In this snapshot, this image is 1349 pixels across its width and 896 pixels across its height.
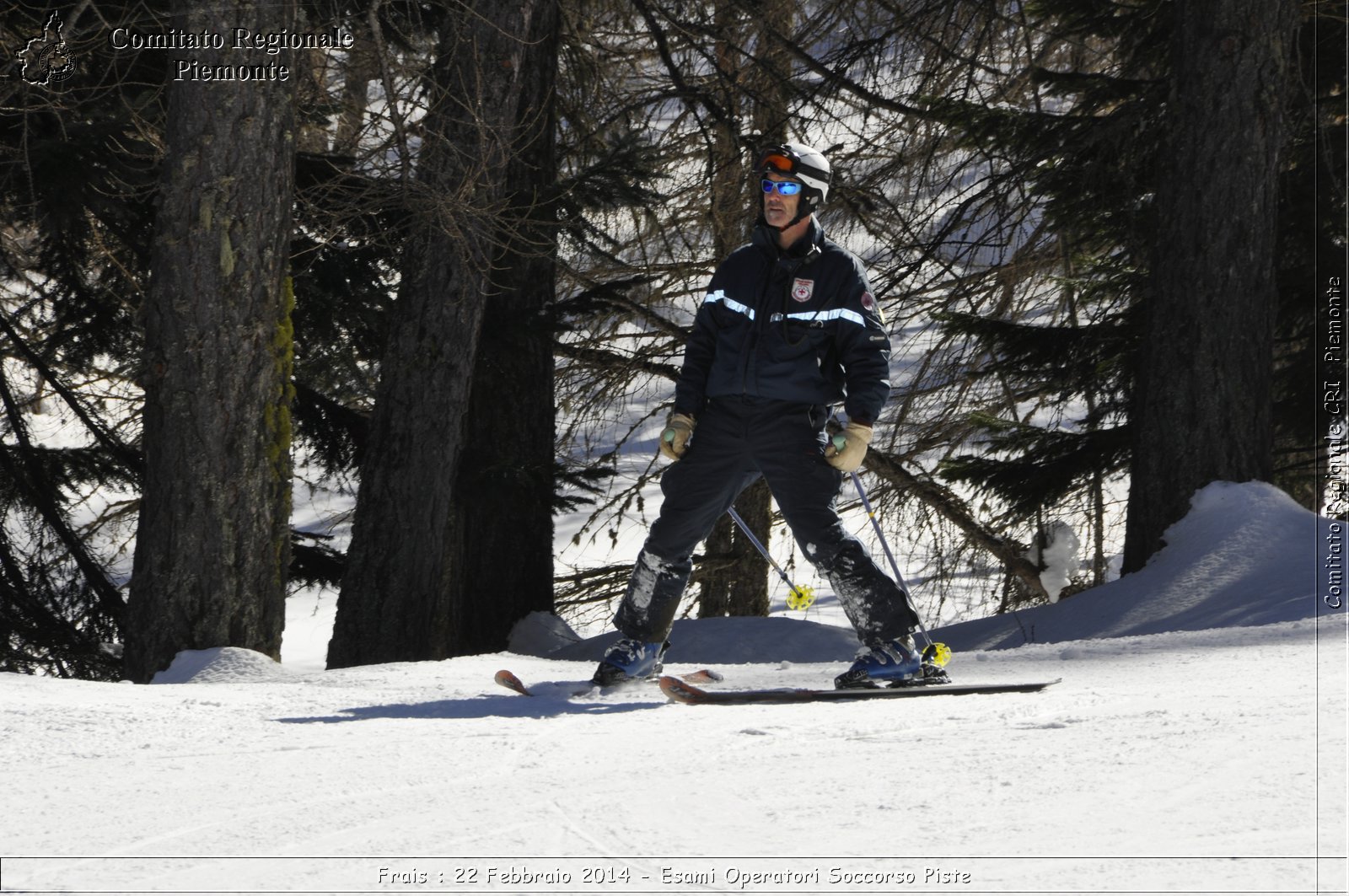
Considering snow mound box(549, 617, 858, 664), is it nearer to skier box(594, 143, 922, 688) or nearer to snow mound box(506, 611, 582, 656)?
snow mound box(506, 611, 582, 656)

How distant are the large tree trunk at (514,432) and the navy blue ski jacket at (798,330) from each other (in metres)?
4.25

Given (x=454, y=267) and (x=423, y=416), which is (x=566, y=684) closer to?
(x=423, y=416)

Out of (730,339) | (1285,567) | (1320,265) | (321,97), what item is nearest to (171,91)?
(321,97)

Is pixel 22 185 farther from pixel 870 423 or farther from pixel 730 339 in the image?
pixel 870 423

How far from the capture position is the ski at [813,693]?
15.7ft

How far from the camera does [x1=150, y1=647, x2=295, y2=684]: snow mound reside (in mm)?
5688

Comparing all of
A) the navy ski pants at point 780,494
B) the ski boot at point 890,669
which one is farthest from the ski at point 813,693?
the navy ski pants at point 780,494

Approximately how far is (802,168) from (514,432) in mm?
5010

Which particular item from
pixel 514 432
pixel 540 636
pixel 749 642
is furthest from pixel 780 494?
pixel 514 432

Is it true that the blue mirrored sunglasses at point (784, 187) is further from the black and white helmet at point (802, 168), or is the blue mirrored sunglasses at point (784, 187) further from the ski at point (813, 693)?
the ski at point (813, 693)

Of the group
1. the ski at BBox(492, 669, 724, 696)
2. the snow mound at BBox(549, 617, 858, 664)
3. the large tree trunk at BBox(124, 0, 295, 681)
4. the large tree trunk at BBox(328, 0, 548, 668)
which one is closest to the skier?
the ski at BBox(492, 669, 724, 696)

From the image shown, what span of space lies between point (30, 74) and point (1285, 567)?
659 centimetres

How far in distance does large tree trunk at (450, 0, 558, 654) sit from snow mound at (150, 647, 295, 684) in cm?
323

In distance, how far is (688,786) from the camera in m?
3.47
